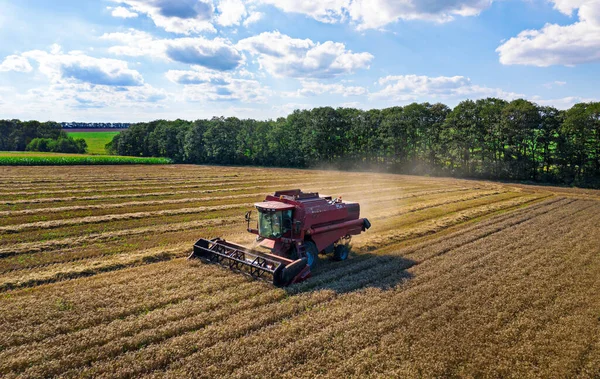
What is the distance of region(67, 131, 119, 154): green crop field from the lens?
118 meters

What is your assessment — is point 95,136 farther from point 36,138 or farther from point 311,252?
point 311,252

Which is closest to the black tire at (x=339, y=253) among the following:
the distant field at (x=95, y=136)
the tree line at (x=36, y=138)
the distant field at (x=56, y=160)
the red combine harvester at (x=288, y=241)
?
the red combine harvester at (x=288, y=241)

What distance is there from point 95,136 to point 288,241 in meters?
154

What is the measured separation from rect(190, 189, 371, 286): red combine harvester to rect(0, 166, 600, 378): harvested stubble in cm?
55

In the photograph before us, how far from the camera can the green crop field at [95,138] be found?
118 m

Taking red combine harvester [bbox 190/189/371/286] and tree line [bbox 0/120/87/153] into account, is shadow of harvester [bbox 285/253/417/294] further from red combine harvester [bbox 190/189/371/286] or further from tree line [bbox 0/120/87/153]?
tree line [bbox 0/120/87/153]

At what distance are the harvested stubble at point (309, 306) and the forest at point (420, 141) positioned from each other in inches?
1138

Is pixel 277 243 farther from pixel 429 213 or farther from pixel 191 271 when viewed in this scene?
pixel 429 213

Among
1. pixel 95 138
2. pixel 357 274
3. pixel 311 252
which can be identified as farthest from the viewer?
pixel 95 138

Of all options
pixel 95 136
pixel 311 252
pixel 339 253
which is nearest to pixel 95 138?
pixel 95 136

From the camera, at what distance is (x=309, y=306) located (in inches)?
391

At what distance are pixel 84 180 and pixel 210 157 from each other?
42.7 metres

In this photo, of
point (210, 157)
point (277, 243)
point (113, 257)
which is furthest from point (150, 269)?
point (210, 157)

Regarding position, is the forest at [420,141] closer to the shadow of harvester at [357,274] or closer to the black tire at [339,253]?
the shadow of harvester at [357,274]
